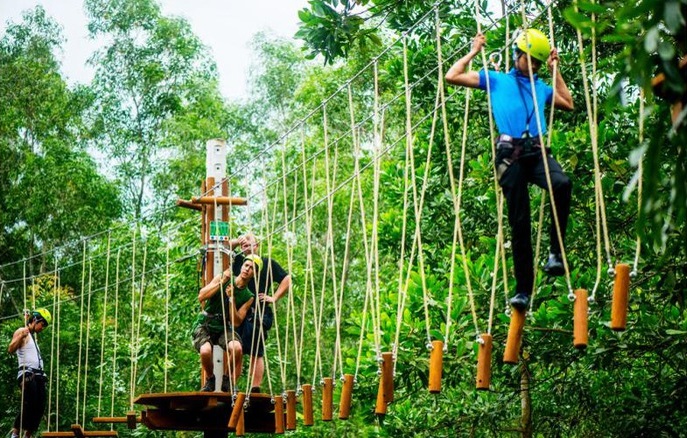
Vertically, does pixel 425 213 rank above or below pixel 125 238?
below

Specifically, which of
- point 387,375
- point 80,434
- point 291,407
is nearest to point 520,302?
point 387,375

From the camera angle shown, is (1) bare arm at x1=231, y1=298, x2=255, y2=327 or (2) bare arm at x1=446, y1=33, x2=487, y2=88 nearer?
(2) bare arm at x1=446, y1=33, x2=487, y2=88

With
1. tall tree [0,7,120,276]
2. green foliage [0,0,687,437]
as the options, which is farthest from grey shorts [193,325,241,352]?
tall tree [0,7,120,276]

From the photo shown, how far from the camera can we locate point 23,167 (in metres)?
16.1

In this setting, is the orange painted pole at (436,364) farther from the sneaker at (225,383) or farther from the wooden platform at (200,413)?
the sneaker at (225,383)

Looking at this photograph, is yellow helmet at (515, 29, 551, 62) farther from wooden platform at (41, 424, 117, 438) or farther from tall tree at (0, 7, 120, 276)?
tall tree at (0, 7, 120, 276)

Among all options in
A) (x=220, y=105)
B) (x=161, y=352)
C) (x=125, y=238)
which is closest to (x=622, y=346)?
(x=161, y=352)

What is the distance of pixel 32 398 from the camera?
753 centimetres

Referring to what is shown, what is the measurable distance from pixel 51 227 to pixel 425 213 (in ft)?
31.8

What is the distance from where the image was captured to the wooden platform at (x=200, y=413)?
6156 mm

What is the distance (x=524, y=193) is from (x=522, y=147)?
0.15m

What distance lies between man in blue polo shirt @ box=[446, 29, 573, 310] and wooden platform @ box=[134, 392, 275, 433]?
2.64 metres

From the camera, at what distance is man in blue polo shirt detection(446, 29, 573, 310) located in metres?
3.75

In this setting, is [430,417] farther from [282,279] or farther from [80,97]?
[80,97]
